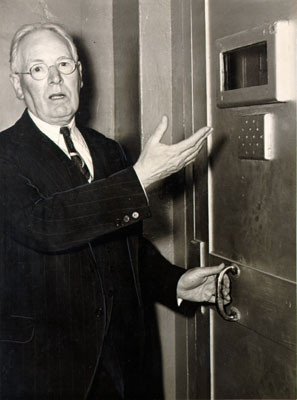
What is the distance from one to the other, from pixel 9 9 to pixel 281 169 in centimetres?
115

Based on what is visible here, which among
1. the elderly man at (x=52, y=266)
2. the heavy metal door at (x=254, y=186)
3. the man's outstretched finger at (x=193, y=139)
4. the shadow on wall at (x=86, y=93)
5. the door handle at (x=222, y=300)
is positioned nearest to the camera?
the man's outstretched finger at (x=193, y=139)

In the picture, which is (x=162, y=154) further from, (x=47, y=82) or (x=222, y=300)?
(x=222, y=300)

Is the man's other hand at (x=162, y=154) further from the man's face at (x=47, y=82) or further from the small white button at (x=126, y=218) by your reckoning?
the man's face at (x=47, y=82)

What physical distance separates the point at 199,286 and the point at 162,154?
0.62 metres

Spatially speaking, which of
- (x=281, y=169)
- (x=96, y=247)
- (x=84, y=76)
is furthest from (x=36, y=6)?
(x=281, y=169)

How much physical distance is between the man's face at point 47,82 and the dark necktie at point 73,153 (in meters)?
0.03

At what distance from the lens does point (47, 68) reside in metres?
1.45

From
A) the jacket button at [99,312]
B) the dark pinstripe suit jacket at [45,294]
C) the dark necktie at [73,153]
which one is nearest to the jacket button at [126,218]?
the dark pinstripe suit jacket at [45,294]

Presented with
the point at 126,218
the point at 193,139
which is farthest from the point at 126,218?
the point at 193,139

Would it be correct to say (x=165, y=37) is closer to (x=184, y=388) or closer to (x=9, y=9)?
(x=9, y=9)

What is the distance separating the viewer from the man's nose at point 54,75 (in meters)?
1.45

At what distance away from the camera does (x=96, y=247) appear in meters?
1.55

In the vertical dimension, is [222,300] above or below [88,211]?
below

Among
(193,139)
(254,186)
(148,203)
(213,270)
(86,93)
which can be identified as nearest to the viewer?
(193,139)
